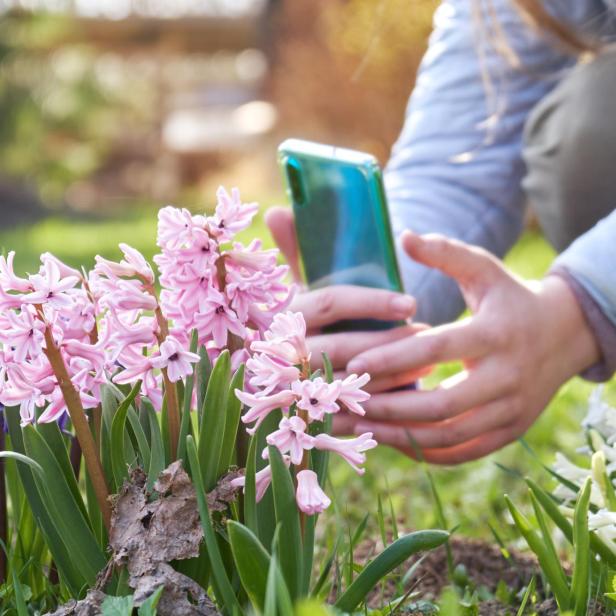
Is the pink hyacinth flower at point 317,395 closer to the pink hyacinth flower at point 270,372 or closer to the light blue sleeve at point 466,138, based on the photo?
the pink hyacinth flower at point 270,372

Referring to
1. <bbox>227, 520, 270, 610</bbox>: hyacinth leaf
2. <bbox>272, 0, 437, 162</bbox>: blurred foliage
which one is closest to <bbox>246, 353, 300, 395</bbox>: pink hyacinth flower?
<bbox>227, 520, 270, 610</bbox>: hyacinth leaf

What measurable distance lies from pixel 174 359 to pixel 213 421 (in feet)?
0.19

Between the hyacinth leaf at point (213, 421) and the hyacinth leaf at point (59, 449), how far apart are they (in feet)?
0.41

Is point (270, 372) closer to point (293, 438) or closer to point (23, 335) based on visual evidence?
point (293, 438)

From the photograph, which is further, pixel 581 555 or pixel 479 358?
pixel 479 358

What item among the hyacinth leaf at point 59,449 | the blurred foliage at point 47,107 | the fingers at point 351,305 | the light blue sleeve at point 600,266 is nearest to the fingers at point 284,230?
the fingers at point 351,305

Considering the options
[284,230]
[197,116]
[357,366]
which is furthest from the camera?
[197,116]

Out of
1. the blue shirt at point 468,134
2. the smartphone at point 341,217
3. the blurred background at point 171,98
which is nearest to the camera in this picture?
the smartphone at point 341,217

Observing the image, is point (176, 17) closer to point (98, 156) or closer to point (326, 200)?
point (98, 156)

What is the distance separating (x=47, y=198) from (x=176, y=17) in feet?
11.3

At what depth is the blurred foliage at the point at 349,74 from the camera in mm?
6066

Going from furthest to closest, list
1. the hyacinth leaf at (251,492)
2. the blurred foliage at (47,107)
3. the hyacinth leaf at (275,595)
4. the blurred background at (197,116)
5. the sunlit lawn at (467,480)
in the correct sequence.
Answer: the blurred foliage at (47,107)
the blurred background at (197,116)
the sunlit lawn at (467,480)
the hyacinth leaf at (251,492)
the hyacinth leaf at (275,595)

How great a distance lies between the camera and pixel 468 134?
1.82m

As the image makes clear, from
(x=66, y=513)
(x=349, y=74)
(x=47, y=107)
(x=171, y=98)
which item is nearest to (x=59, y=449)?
(x=66, y=513)
